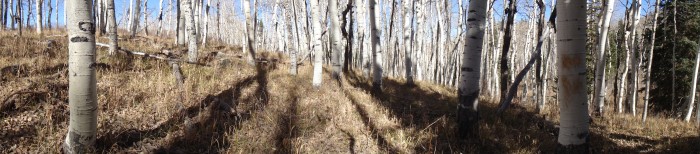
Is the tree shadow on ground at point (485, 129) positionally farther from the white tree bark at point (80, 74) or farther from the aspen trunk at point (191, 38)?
the aspen trunk at point (191, 38)

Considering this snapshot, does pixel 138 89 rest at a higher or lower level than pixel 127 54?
lower

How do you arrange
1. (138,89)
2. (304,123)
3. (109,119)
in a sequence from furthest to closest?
1. (138,89)
2. (304,123)
3. (109,119)

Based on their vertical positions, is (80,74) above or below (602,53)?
below

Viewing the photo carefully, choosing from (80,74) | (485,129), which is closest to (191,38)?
(80,74)

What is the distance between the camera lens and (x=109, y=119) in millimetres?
4324

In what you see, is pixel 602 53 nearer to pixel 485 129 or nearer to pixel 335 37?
pixel 485 129

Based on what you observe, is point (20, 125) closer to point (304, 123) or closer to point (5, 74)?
point (5, 74)

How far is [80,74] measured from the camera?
3.01 metres

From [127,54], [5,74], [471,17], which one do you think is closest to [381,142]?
[471,17]

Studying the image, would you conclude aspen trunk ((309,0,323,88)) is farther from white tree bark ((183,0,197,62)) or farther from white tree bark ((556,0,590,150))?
white tree bark ((556,0,590,150))

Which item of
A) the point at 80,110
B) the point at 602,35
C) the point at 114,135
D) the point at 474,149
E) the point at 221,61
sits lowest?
the point at 474,149

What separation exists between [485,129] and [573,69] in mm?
2484

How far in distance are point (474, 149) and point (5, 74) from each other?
654 cm

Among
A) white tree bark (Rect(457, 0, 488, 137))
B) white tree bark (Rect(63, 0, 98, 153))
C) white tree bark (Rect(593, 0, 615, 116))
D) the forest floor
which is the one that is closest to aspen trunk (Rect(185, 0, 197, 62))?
the forest floor
